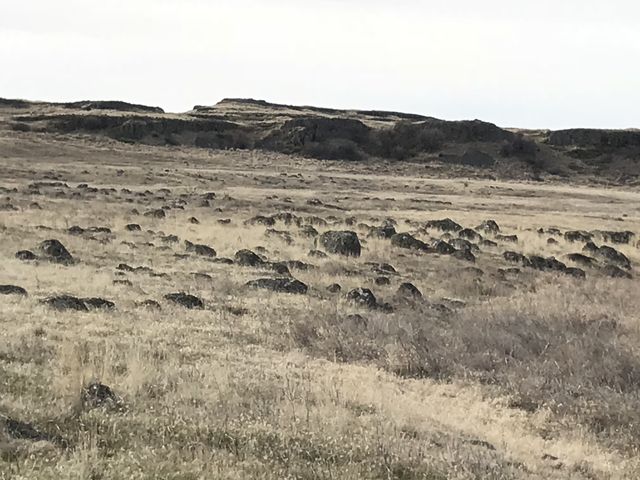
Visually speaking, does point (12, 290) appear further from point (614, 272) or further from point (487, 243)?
point (487, 243)

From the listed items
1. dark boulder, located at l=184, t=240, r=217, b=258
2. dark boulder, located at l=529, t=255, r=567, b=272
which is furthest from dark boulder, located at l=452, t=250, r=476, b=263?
dark boulder, located at l=184, t=240, r=217, b=258

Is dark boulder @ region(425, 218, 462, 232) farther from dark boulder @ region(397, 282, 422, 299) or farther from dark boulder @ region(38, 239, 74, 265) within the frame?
dark boulder @ region(38, 239, 74, 265)

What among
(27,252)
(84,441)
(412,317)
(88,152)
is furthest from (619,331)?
(88,152)

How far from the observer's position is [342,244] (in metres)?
23.4

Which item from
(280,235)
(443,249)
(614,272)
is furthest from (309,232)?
(614,272)

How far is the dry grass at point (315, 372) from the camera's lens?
6.32m

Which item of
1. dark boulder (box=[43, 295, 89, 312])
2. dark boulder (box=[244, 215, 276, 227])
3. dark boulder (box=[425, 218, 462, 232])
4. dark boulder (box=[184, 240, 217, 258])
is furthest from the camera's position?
dark boulder (box=[425, 218, 462, 232])

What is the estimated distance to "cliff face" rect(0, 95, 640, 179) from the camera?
80.6 m

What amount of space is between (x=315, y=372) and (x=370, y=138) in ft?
262

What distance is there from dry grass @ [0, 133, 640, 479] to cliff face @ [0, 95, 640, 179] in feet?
194

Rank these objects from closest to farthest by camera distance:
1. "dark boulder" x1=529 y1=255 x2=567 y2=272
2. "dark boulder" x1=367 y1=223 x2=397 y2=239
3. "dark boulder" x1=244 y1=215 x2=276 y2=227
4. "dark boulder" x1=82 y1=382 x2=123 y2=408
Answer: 1. "dark boulder" x1=82 y1=382 x2=123 y2=408
2. "dark boulder" x1=529 y1=255 x2=567 y2=272
3. "dark boulder" x1=367 y1=223 x2=397 y2=239
4. "dark boulder" x1=244 y1=215 x2=276 y2=227

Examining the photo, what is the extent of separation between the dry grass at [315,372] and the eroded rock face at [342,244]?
60 cm

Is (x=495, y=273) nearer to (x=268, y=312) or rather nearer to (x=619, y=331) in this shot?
(x=619, y=331)

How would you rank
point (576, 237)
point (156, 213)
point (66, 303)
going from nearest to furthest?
point (66, 303), point (156, 213), point (576, 237)
